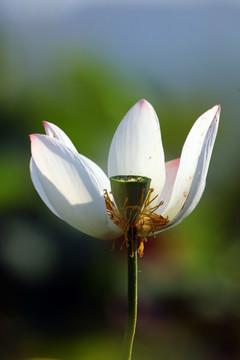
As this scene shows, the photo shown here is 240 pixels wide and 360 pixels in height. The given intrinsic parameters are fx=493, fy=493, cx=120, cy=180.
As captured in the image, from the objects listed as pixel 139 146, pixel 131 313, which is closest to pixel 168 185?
pixel 139 146

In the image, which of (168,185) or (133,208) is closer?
(133,208)

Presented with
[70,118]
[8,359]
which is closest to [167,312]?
[8,359]

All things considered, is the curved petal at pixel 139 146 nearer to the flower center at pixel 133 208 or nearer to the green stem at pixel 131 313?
the flower center at pixel 133 208

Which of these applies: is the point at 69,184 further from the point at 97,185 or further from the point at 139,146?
the point at 139,146

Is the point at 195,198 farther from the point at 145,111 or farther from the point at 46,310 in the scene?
the point at 46,310

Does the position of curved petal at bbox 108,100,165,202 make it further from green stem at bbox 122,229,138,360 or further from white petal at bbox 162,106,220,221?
green stem at bbox 122,229,138,360

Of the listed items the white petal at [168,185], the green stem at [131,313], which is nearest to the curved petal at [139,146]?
the white petal at [168,185]
